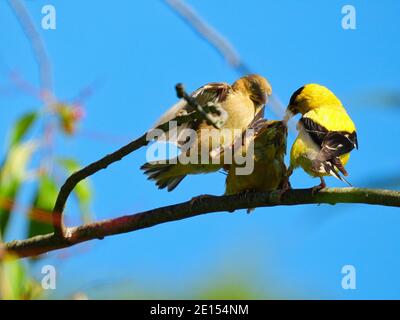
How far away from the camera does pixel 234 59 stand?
1.84m

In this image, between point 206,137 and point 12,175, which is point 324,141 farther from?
point 12,175

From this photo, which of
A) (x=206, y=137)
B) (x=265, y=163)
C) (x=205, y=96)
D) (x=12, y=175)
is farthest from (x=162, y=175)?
(x=12, y=175)

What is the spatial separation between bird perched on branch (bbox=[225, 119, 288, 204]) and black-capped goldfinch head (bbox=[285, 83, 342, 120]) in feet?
4.06

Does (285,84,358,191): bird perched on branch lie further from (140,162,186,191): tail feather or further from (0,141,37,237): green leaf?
(0,141,37,237): green leaf

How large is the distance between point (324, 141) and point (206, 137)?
93cm

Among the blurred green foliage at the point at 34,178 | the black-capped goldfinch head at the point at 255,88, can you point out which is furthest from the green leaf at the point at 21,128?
the black-capped goldfinch head at the point at 255,88

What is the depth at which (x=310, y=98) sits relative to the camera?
650cm

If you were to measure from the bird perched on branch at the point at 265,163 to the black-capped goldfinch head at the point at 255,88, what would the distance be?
1405mm

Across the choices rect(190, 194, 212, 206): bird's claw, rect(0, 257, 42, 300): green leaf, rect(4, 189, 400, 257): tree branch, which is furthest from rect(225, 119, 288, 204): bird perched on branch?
rect(0, 257, 42, 300): green leaf

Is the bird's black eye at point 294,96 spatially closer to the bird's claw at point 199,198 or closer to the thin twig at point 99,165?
the bird's claw at point 199,198

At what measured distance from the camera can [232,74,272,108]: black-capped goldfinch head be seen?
662cm

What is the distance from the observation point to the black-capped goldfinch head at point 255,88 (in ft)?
21.7

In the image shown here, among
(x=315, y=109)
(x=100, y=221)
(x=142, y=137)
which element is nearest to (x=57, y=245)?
(x=100, y=221)

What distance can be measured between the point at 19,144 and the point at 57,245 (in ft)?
2.07
